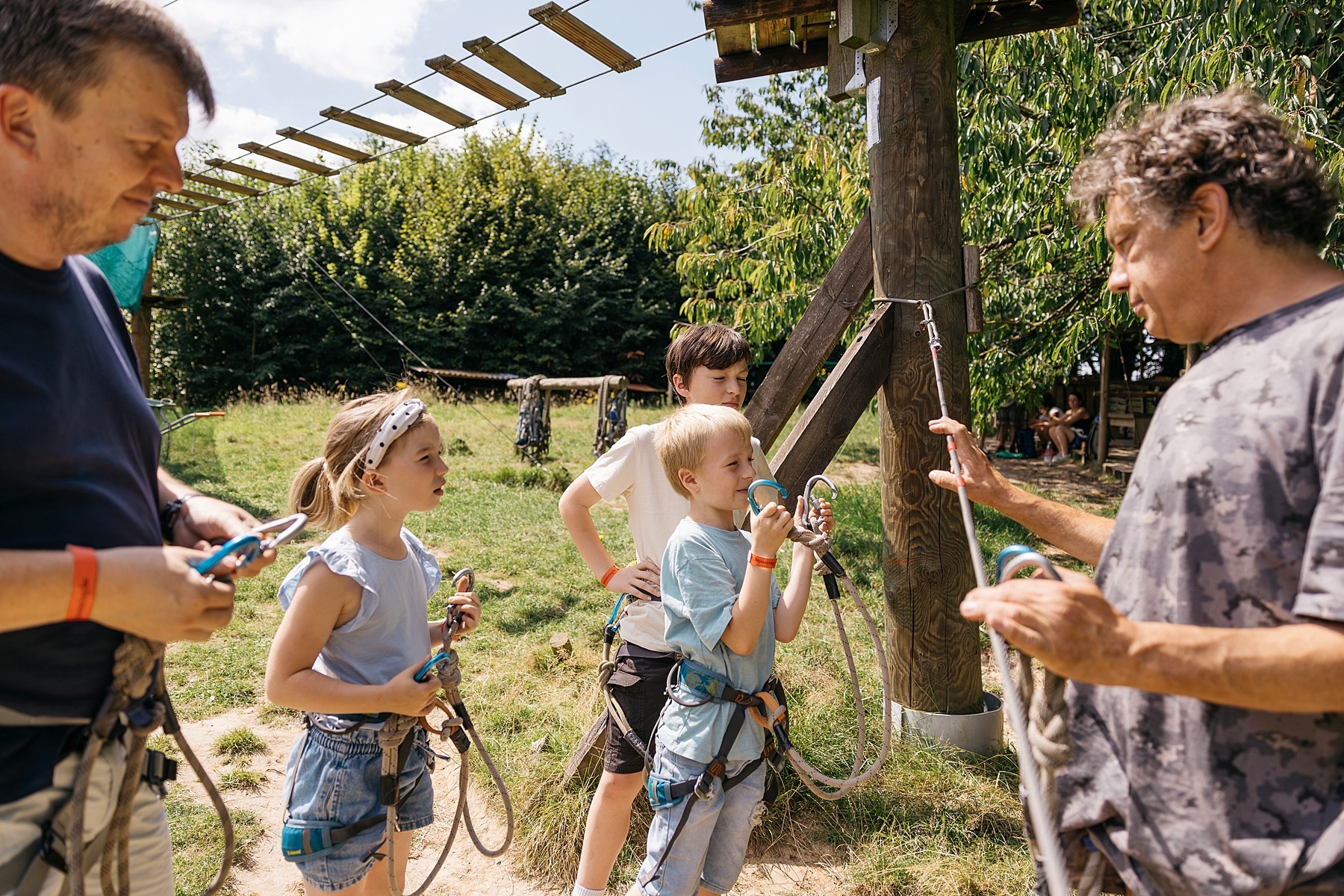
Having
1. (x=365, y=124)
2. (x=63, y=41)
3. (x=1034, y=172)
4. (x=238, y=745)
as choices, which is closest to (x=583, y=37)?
(x=365, y=124)

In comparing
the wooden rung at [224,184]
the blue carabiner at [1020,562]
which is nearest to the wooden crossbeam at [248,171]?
the wooden rung at [224,184]

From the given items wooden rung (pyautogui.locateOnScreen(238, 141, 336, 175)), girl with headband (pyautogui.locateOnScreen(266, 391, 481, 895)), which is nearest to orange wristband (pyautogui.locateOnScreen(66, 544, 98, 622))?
girl with headband (pyautogui.locateOnScreen(266, 391, 481, 895))

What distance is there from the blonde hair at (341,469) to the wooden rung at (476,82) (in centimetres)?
249

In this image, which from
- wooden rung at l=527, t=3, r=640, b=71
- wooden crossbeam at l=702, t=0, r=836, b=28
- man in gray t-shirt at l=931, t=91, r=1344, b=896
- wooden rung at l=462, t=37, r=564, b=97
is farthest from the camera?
wooden rung at l=462, t=37, r=564, b=97

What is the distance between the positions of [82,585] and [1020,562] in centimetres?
128

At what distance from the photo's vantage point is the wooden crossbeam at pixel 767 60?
12.3 ft

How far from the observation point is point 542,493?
33.1 feet

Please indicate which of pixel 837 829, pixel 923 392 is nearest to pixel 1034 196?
pixel 923 392

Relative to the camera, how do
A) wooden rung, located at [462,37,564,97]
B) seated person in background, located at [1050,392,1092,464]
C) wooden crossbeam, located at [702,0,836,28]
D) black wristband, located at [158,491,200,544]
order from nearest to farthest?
black wristband, located at [158,491,200,544] < wooden crossbeam, located at [702,0,836,28] < wooden rung, located at [462,37,564,97] < seated person in background, located at [1050,392,1092,464]

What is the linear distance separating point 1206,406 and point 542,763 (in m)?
2.87

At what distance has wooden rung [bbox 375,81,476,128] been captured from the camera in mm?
4402

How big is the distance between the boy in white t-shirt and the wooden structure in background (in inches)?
21.9

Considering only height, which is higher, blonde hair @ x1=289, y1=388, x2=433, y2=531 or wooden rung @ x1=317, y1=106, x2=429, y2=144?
wooden rung @ x1=317, y1=106, x2=429, y2=144

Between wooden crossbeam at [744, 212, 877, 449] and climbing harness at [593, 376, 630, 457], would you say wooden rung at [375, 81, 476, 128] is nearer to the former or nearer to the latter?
wooden crossbeam at [744, 212, 877, 449]
